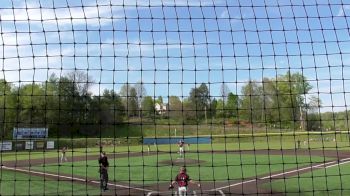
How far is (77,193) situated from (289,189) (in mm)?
8158

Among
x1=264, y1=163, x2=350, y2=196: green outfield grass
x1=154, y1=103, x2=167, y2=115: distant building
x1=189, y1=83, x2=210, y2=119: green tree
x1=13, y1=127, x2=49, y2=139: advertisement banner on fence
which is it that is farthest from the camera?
x1=13, y1=127, x2=49, y2=139: advertisement banner on fence

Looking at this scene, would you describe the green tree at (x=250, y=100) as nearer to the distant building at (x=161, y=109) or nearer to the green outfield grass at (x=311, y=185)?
the distant building at (x=161, y=109)

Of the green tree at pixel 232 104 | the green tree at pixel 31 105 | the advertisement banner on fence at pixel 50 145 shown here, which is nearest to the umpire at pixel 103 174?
the green tree at pixel 31 105

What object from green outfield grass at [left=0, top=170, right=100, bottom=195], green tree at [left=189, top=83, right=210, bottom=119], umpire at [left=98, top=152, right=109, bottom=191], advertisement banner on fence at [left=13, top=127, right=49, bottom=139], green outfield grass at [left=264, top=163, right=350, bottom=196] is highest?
green tree at [left=189, top=83, right=210, bottom=119]

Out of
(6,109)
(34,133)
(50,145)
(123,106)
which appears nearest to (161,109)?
(6,109)

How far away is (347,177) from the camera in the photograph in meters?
20.0

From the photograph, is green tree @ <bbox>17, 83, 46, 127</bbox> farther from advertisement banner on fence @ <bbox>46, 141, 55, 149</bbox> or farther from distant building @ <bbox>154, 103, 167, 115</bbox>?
distant building @ <bbox>154, 103, 167, 115</bbox>

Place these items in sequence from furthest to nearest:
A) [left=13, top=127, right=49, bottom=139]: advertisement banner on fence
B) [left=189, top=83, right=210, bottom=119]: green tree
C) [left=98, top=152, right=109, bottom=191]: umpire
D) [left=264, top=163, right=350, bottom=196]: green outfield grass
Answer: [left=13, top=127, right=49, bottom=139]: advertisement banner on fence < [left=98, top=152, right=109, bottom=191]: umpire < [left=264, top=163, right=350, bottom=196]: green outfield grass < [left=189, top=83, right=210, bottom=119]: green tree

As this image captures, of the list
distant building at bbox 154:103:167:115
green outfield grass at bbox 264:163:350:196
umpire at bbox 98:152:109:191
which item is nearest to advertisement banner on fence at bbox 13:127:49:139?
distant building at bbox 154:103:167:115

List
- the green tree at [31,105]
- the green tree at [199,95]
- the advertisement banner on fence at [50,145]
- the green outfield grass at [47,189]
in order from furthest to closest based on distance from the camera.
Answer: the advertisement banner on fence at [50,145]
the green outfield grass at [47,189]
the green tree at [31,105]
the green tree at [199,95]

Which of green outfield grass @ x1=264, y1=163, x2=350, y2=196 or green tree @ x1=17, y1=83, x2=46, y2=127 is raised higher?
green tree @ x1=17, y1=83, x2=46, y2=127

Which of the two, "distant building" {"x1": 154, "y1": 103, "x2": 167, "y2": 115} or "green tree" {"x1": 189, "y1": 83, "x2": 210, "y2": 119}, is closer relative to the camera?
"green tree" {"x1": 189, "y1": 83, "x2": 210, "y2": 119}

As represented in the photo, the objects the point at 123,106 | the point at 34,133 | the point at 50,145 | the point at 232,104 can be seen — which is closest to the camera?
the point at 123,106

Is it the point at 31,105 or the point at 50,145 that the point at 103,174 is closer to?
the point at 31,105
